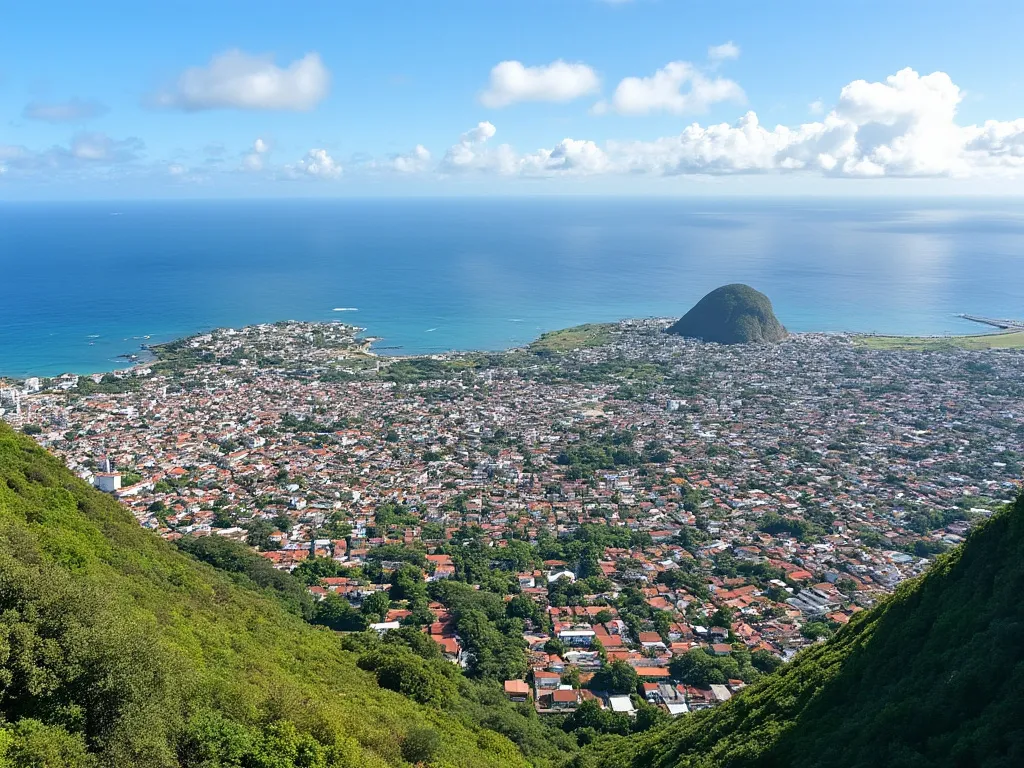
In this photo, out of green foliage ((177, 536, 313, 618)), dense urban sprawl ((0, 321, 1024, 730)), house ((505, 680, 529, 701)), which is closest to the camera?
house ((505, 680, 529, 701))

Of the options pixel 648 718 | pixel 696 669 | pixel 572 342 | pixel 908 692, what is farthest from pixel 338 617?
pixel 572 342

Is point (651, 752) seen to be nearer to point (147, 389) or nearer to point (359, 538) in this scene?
point (359, 538)

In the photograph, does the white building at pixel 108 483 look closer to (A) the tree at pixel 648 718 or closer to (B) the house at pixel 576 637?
(B) the house at pixel 576 637

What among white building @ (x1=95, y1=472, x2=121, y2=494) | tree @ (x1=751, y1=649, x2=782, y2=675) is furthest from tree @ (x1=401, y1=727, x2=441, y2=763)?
white building @ (x1=95, y1=472, x2=121, y2=494)

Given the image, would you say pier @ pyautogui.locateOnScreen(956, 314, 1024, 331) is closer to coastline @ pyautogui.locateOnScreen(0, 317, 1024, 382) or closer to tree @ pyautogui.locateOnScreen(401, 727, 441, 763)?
coastline @ pyautogui.locateOnScreen(0, 317, 1024, 382)

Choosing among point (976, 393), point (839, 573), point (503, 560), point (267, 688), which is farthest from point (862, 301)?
point (267, 688)

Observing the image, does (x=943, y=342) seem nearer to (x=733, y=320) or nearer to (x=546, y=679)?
(x=733, y=320)
